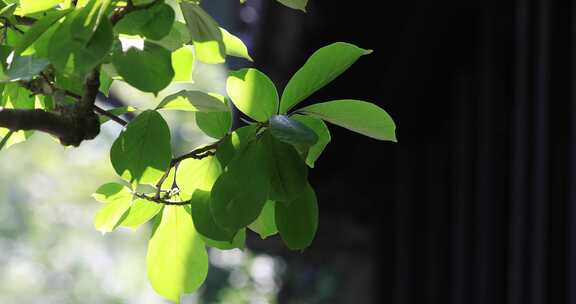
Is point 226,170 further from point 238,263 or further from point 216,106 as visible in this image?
point 238,263

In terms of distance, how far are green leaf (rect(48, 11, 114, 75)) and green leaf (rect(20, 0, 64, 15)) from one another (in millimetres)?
67

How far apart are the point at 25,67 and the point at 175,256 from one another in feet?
0.64

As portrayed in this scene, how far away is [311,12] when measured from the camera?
281cm

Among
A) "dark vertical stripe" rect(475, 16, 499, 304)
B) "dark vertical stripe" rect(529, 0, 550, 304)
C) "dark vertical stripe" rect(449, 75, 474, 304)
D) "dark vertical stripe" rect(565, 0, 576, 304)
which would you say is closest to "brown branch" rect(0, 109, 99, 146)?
"dark vertical stripe" rect(565, 0, 576, 304)

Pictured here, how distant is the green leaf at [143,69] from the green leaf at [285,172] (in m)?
0.09

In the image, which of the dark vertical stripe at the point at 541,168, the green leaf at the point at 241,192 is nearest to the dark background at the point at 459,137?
the dark vertical stripe at the point at 541,168

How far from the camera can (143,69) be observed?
→ 585 mm

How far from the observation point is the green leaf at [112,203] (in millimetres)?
732

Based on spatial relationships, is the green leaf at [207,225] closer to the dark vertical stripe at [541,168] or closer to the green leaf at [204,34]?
the green leaf at [204,34]

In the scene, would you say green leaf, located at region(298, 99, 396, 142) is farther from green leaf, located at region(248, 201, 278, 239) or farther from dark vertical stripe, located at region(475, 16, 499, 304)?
dark vertical stripe, located at region(475, 16, 499, 304)

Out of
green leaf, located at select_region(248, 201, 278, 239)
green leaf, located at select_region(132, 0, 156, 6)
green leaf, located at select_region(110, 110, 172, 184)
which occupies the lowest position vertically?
green leaf, located at select_region(248, 201, 278, 239)

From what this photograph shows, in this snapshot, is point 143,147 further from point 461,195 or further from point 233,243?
point 461,195

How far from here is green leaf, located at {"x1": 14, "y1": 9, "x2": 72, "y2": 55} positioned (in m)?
0.60

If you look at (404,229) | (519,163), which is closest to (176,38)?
(519,163)
